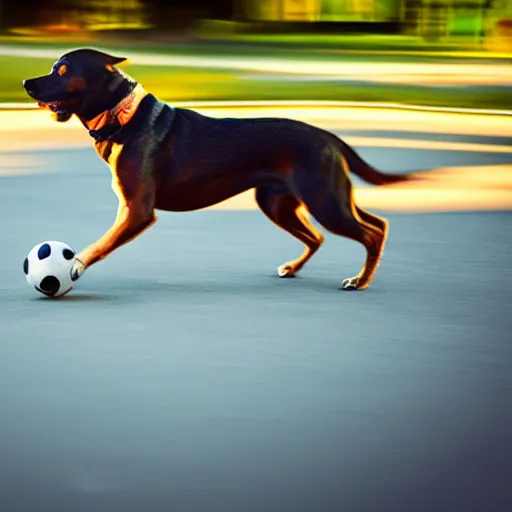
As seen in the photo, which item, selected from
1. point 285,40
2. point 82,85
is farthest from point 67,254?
point 285,40

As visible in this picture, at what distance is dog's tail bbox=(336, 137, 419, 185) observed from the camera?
28.4 ft

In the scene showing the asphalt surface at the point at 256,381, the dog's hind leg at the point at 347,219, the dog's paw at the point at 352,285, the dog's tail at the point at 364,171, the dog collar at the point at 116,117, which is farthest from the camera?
the dog's paw at the point at 352,285

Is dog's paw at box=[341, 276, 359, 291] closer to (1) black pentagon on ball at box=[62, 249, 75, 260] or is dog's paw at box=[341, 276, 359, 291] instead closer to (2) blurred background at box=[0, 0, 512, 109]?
(1) black pentagon on ball at box=[62, 249, 75, 260]

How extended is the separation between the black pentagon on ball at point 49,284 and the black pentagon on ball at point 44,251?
4.9 inches

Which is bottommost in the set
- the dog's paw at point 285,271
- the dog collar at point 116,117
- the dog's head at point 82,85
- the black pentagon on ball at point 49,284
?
the dog's paw at point 285,271

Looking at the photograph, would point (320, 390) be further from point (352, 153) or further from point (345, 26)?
point (345, 26)

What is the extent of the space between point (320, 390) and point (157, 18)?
32441 millimetres

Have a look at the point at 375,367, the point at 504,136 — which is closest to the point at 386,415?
the point at 375,367

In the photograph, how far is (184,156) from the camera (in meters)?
8.59

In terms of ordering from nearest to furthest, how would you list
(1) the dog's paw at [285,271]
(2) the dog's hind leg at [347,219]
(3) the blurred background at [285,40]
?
(2) the dog's hind leg at [347,219] < (1) the dog's paw at [285,271] < (3) the blurred background at [285,40]

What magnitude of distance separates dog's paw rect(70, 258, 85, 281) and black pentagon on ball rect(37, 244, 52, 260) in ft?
0.52

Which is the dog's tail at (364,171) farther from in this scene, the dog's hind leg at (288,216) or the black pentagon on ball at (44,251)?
the black pentagon on ball at (44,251)

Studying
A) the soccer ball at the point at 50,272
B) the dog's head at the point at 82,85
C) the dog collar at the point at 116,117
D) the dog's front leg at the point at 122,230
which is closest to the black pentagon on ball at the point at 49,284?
the soccer ball at the point at 50,272

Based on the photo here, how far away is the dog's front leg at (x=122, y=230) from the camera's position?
8.38 meters
